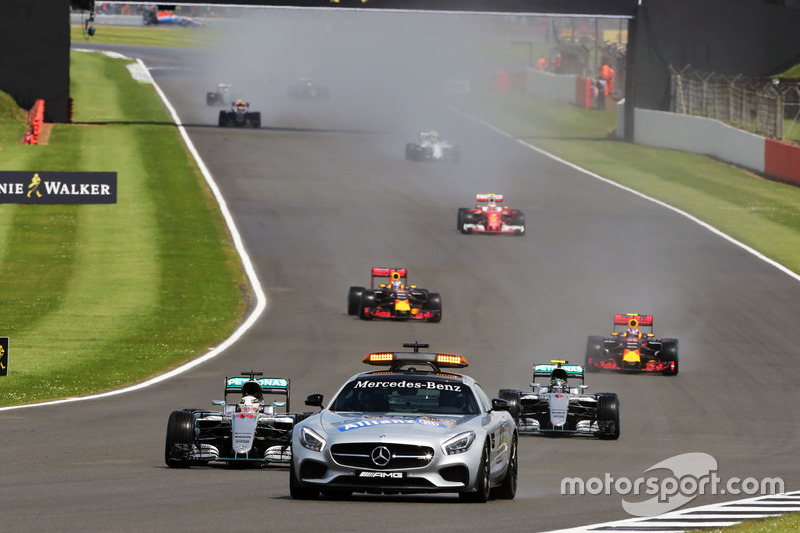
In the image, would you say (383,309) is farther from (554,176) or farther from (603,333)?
(554,176)

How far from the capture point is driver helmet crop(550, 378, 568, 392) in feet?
66.2

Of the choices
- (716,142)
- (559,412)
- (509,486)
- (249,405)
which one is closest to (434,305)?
(559,412)

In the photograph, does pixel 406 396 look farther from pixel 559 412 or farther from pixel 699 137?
pixel 699 137

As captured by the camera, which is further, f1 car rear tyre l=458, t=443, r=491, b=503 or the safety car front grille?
f1 car rear tyre l=458, t=443, r=491, b=503

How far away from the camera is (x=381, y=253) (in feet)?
133

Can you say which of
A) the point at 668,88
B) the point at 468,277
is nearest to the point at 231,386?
the point at 468,277

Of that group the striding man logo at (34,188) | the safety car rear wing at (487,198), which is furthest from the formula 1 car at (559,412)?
the striding man logo at (34,188)

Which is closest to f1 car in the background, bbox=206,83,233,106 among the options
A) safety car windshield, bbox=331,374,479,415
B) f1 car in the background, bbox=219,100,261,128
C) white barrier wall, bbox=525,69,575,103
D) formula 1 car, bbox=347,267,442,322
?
f1 car in the background, bbox=219,100,261,128

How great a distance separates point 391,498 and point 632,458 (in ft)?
14.0

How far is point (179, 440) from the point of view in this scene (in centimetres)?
1587

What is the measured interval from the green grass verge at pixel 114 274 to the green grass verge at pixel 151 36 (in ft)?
222

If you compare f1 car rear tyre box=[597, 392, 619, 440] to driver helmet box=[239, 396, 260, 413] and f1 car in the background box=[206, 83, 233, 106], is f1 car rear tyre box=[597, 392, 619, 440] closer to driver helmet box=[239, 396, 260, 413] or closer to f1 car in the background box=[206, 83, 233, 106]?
driver helmet box=[239, 396, 260, 413]

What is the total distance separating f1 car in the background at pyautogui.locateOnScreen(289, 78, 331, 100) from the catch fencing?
95.0 feet

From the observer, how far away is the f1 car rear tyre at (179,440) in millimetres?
15867
